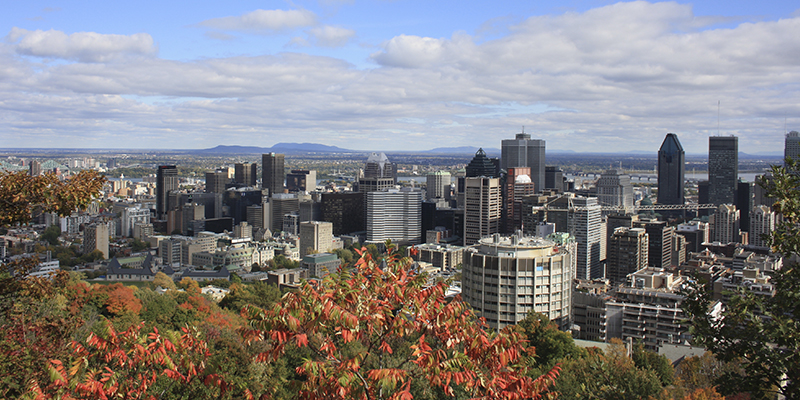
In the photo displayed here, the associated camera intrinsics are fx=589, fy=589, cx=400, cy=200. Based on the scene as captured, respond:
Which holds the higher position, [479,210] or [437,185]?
[437,185]

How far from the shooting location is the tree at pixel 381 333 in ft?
13.0

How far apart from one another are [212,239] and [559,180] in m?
66.1

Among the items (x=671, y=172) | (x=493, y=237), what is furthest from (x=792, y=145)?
(x=493, y=237)

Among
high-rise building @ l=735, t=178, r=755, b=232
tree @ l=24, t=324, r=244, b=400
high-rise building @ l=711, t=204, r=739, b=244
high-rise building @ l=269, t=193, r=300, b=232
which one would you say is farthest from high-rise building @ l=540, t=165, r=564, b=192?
tree @ l=24, t=324, r=244, b=400

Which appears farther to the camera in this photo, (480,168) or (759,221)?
(480,168)

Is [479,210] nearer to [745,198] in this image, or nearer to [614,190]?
[745,198]

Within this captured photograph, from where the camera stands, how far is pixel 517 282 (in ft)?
70.2

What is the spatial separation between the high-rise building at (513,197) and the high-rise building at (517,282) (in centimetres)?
4733

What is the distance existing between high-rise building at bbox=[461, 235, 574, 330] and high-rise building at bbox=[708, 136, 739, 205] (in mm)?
81952

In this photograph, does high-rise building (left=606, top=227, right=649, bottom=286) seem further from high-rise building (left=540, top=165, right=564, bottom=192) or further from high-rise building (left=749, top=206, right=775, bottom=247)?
high-rise building (left=540, top=165, right=564, bottom=192)

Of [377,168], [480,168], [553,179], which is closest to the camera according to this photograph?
[480,168]

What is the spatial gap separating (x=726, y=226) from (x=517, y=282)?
55303mm

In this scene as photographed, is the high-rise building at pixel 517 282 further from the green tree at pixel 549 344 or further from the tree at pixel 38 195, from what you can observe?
the tree at pixel 38 195

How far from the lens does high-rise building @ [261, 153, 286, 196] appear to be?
10331cm
